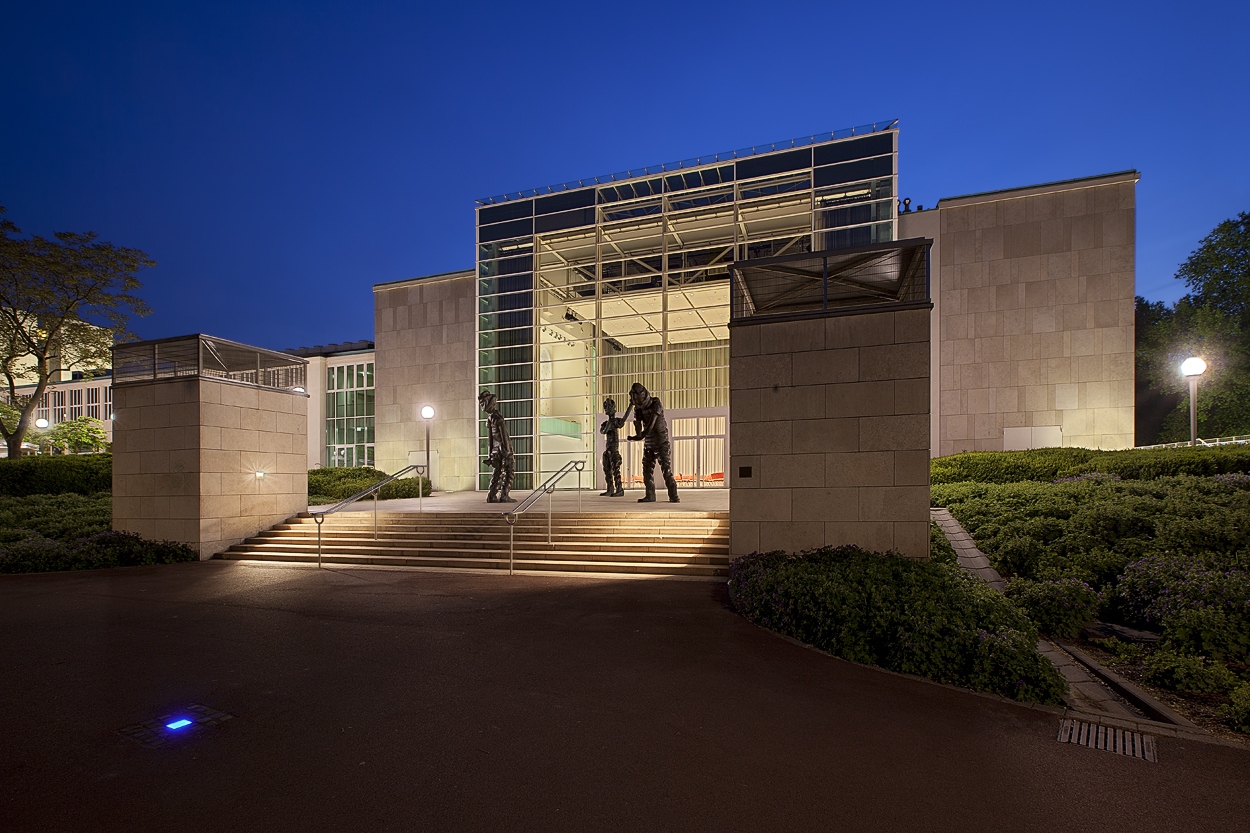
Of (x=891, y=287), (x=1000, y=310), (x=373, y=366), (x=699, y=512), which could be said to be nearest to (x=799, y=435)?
(x=891, y=287)

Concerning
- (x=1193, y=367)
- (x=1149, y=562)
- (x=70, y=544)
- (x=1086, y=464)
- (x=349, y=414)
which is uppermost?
(x=1193, y=367)

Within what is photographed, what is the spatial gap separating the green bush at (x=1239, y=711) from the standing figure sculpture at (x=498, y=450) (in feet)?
42.1

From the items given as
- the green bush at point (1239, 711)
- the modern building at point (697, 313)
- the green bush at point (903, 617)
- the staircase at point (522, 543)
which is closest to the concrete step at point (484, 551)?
the staircase at point (522, 543)

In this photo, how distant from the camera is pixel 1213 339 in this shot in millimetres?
26969

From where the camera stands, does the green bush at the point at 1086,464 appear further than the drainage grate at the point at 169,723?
Yes

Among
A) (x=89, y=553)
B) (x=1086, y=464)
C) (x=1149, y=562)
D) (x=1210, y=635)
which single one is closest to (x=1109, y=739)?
(x=1210, y=635)

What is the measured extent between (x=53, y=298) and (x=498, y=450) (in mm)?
16942

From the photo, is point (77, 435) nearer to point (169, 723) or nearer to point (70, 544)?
point (70, 544)

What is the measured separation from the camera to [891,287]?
9.15 metres

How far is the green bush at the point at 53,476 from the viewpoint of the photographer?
17609 millimetres

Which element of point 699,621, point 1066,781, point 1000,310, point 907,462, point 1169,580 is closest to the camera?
point 1066,781

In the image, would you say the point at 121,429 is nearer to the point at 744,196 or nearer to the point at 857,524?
the point at 857,524

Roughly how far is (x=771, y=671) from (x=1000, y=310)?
61.2 feet

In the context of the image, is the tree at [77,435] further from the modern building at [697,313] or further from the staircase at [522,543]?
the staircase at [522,543]
